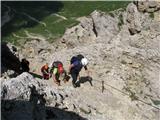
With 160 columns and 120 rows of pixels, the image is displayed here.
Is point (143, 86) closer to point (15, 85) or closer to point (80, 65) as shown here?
point (80, 65)

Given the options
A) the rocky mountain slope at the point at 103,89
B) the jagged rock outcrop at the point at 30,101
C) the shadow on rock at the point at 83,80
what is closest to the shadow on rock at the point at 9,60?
the rocky mountain slope at the point at 103,89

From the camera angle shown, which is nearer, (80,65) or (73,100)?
(73,100)

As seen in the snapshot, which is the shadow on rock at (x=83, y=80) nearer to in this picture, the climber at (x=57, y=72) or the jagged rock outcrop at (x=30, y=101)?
the climber at (x=57, y=72)

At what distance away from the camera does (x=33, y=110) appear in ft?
79.2

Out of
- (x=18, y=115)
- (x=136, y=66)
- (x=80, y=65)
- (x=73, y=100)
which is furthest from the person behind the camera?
(x=136, y=66)

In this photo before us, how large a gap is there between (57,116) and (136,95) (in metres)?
9.91

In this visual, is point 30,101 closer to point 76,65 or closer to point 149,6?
point 76,65

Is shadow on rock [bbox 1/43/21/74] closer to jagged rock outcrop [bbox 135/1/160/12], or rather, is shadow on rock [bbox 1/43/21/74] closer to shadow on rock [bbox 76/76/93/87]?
shadow on rock [bbox 76/76/93/87]

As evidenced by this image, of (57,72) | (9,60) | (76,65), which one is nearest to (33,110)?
(76,65)

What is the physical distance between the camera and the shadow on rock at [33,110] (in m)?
22.4

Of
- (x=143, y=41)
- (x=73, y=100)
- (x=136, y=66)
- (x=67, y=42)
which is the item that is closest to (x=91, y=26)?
(x=67, y=42)

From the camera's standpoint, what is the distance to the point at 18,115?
22.6m

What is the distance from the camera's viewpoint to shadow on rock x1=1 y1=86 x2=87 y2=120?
22391 millimetres

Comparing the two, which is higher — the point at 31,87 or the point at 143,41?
the point at 143,41
